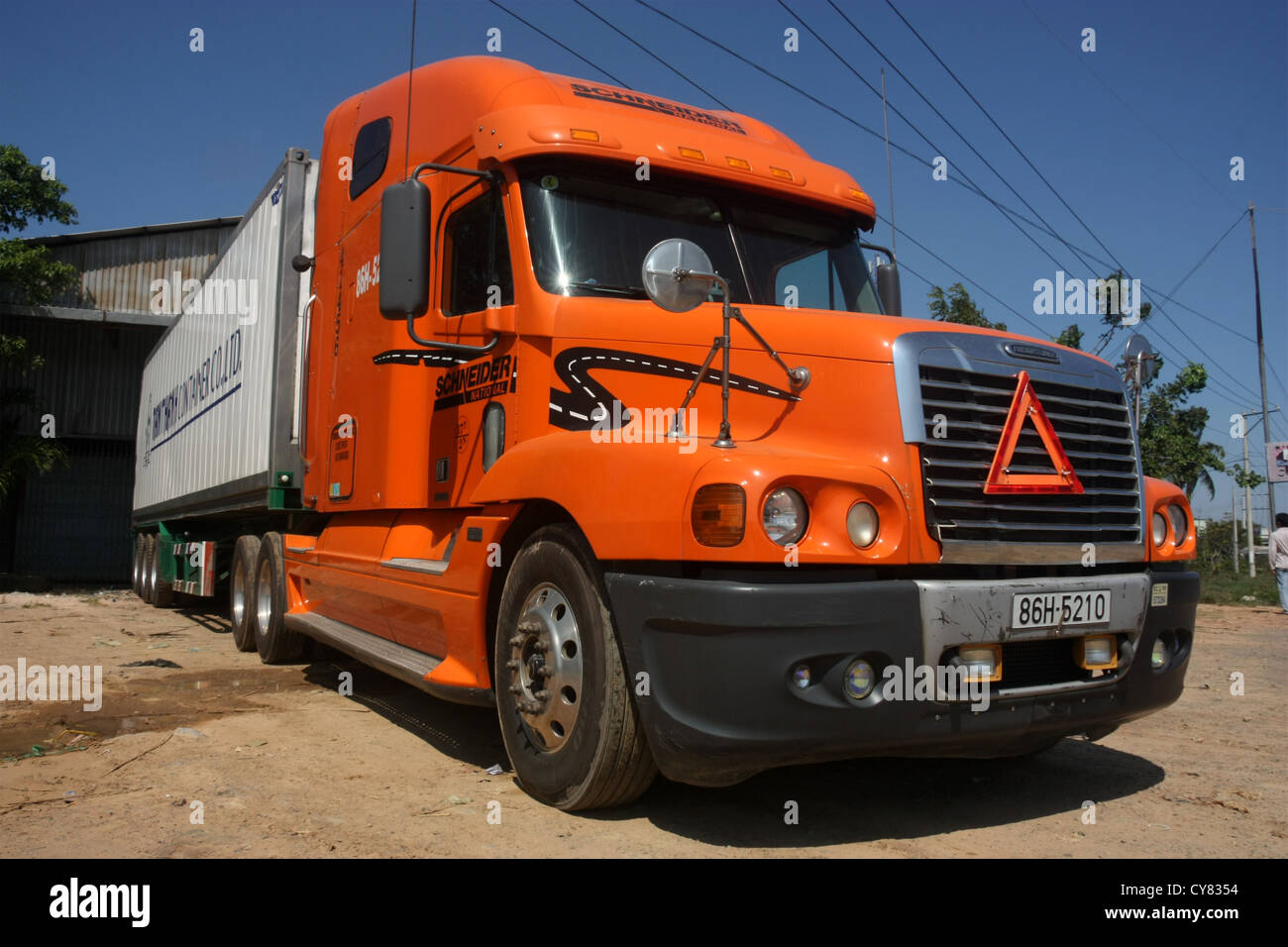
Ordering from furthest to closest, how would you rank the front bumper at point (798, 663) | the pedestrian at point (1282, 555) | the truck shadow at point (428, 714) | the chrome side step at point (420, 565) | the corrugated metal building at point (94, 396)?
the corrugated metal building at point (94, 396) → the pedestrian at point (1282, 555) → the truck shadow at point (428, 714) → the chrome side step at point (420, 565) → the front bumper at point (798, 663)

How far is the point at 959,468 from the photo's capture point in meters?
3.67

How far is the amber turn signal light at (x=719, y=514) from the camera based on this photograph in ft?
10.6

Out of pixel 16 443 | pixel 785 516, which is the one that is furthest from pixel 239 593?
pixel 16 443

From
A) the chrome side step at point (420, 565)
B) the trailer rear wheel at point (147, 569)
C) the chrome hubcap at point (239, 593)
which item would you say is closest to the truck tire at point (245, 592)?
the chrome hubcap at point (239, 593)

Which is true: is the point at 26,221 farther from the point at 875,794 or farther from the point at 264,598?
the point at 875,794

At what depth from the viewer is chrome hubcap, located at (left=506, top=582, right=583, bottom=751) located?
3.90 metres

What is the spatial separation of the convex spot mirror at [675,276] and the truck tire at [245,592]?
6.17m

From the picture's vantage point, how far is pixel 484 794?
4273 millimetres

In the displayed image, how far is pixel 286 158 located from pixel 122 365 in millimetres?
18343

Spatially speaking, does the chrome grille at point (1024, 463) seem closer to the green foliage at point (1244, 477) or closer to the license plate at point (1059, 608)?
the license plate at point (1059, 608)

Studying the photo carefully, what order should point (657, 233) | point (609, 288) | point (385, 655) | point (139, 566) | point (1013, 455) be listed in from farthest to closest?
1. point (139, 566)
2. point (385, 655)
3. point (657, 233)
4. point (609, 288)
5. point (1013, 455)

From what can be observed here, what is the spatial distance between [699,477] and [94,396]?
23.9 m
